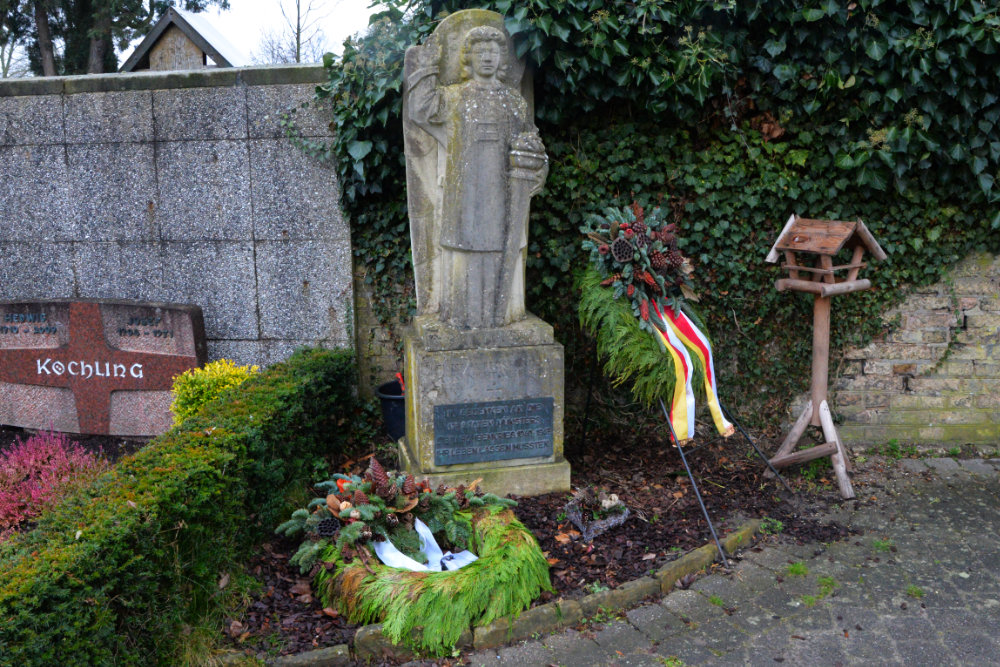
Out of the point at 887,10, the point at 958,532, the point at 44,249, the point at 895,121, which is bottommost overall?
the point at 958,532

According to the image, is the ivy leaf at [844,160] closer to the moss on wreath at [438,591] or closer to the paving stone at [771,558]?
the paving stone at [771,558]

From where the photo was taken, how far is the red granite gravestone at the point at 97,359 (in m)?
5.86

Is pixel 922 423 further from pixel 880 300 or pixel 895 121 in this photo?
pixel 895 121

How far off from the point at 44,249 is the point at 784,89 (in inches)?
228

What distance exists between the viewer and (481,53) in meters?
4.40

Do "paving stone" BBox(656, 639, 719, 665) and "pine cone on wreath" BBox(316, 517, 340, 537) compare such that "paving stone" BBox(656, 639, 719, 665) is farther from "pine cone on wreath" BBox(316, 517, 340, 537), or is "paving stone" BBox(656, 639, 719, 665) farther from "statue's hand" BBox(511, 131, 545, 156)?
"statue's hand" BBox(511, 131, 545, 156)

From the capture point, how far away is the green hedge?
2.41 m

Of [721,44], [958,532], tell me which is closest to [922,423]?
[958,532]

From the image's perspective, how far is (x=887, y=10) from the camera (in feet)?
16.2

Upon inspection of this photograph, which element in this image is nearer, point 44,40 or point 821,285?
point 821,285

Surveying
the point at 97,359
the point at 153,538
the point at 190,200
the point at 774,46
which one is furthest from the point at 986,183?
the point at 97,359

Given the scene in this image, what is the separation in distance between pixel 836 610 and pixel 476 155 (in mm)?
3052

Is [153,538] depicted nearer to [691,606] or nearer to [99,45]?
[691,606]

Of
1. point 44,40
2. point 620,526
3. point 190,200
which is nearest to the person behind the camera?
point 620,526
